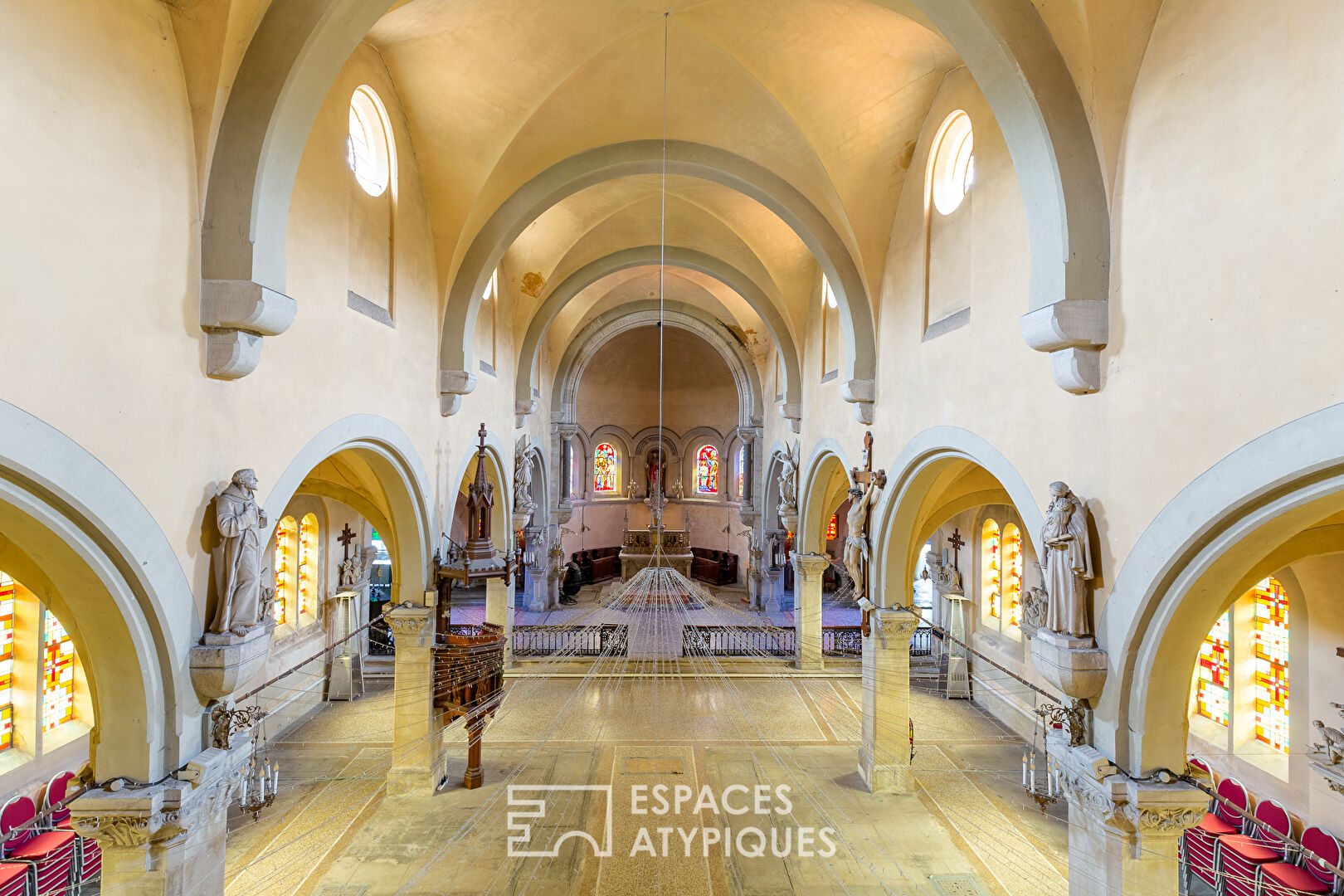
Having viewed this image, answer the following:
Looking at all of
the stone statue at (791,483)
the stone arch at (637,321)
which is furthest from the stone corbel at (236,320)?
the stone arch at (637,321)

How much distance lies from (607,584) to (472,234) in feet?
58.6

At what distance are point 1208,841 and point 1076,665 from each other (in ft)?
16.7

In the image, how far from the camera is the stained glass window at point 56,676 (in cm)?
854

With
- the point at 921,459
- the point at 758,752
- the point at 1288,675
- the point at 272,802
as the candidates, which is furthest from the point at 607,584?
the point at 1288,675

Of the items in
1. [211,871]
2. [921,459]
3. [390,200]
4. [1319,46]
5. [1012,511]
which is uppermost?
[390,200]

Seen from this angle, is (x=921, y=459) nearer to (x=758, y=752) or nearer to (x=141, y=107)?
(x=758, y=752)

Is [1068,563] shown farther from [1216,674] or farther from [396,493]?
[396,493]

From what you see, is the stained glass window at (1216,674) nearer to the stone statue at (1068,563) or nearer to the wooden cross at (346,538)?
the stone statue at (1068,563)

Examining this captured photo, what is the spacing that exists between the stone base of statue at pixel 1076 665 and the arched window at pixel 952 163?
16.6 ft

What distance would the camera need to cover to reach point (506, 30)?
809 centimetres

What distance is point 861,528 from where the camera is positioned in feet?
33.7

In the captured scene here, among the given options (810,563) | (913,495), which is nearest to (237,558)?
(913,495)

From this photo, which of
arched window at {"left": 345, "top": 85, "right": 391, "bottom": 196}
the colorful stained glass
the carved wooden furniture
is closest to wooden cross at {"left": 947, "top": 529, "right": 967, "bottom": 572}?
the colorful stained glass

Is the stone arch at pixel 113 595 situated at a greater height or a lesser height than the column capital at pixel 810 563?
greater
